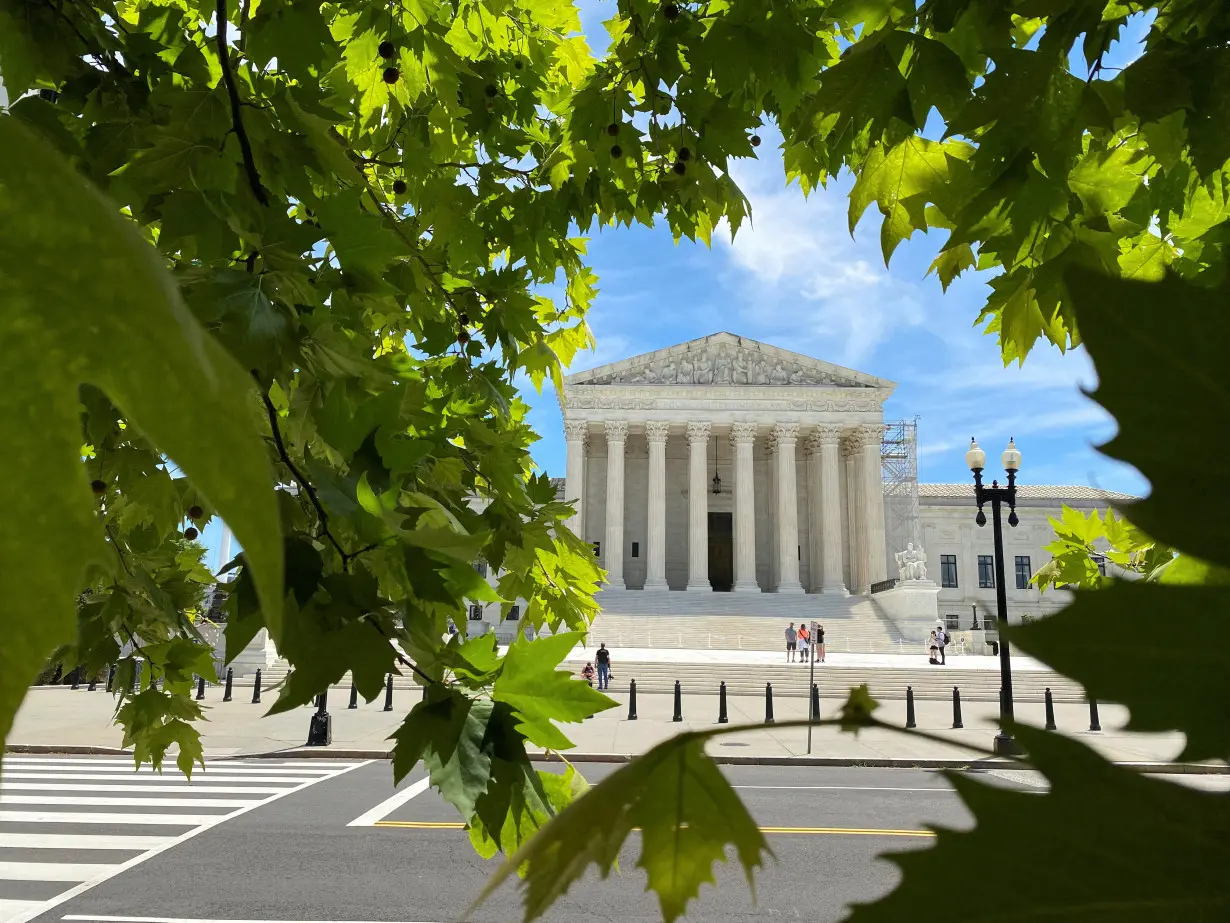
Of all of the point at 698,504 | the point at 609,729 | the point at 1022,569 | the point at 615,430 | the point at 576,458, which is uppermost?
the point at 615,430

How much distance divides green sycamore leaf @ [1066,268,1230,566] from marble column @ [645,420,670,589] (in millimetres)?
38345

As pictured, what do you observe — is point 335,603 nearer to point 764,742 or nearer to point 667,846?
point 667,846

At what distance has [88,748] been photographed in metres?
13.3

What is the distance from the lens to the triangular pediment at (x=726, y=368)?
134 feet

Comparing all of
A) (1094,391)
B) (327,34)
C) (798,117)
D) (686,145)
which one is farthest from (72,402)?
(686,145)

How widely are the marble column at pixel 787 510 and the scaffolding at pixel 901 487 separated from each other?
7499mm

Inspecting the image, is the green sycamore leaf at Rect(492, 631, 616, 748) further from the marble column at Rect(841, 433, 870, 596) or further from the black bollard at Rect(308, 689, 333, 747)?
the marble column at Rect(841, 433, 870, 596)

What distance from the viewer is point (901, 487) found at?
150ft

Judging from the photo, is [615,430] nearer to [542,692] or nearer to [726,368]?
[726,368]

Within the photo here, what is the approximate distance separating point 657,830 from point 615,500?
39412 millimetres

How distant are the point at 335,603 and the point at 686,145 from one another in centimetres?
278

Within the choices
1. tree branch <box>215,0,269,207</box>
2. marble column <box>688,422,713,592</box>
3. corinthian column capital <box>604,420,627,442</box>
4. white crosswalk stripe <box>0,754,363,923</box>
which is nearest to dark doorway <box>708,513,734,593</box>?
marble column <box>688,422,713,592</box>

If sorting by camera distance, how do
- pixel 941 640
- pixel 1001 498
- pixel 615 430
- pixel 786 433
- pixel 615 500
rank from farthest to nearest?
1. pixel 786 433
2. pixel 615 430
3. pixel 615 500
4. pixel 941 640
5. pixel 1001 498

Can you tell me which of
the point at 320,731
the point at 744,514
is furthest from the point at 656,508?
the point at 320,731
